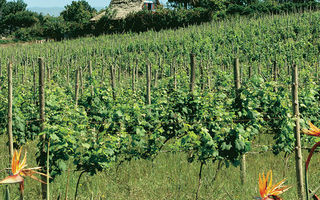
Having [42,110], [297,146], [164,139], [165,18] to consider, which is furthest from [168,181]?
[165,18]

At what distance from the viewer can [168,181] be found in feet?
15.1

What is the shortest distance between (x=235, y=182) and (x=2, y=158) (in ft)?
12.0

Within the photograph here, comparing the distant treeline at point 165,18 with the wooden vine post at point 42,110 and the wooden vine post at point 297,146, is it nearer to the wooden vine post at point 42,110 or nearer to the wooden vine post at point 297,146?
the wooden vine post at point 297,146

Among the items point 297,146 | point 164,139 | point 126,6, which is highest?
point 126,6

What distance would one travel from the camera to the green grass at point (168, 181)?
4121 millimetres

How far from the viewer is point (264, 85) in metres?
4.95

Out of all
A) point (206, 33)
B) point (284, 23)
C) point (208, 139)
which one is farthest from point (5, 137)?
point (284, 23)

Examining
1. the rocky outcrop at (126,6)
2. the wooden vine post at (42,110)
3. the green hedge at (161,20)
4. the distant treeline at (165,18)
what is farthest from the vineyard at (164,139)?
the rocky outcrop at (126,6)

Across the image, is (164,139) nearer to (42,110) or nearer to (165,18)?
(42,110)

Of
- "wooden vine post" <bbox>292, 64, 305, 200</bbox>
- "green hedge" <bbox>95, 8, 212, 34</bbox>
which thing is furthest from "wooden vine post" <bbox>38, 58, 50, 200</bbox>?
"green hedge" <bbox>95, 8, 212, 34</bbox>

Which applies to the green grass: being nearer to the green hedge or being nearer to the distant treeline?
the distant treeline

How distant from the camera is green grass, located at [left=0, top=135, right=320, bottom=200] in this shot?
4121mm

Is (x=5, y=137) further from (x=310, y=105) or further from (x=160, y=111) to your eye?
(x=310, y=105)

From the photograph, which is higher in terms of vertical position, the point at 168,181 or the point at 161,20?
the point at 161,20
